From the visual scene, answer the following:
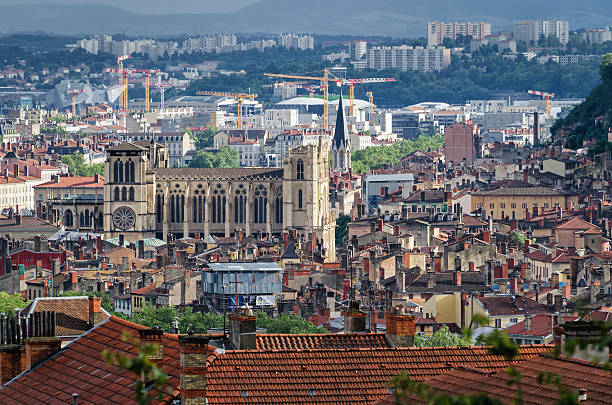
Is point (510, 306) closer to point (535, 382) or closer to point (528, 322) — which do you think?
point (528, 322)

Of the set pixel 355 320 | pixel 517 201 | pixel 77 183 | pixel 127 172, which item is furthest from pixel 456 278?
pixel 77 183

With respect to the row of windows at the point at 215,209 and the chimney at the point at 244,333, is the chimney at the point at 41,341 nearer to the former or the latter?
the chimney at the point at 244,333

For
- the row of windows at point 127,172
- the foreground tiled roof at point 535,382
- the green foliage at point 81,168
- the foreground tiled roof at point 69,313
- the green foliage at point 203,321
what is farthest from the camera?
the green foliage at point 81,168

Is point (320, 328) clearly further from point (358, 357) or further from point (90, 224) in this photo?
point (90, 224)

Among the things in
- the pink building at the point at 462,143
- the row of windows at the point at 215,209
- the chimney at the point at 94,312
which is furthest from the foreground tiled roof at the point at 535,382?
the pink building at the point at 462,143

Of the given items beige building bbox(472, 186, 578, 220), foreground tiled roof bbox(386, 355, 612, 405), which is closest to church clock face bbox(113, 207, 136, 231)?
beige building bbox(472, 186, 578, 220)

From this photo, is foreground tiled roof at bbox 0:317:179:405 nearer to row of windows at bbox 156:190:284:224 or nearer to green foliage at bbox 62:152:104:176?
row of windows at bbox 156:190:284:224
